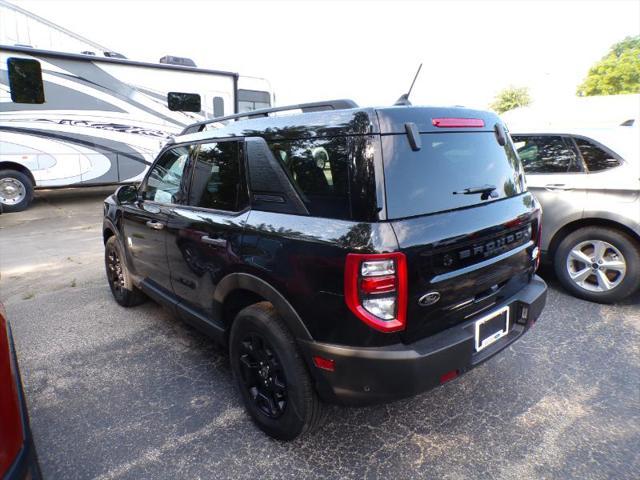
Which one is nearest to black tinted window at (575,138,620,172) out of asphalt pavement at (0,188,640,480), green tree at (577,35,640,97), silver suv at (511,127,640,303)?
silver suv at (511,127,640,303)

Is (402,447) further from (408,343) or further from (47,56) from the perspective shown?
(47,56)

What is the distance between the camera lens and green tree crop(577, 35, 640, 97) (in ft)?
98.2

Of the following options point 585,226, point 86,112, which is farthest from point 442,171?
point 86,112

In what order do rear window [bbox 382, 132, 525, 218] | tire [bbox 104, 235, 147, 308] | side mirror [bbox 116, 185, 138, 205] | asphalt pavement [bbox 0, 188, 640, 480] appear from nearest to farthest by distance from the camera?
rear window [bbox 382, 132, 525, 218], asphalt pavement [bbox 0, 188, 640, 480], side mirror [bbox 116, 185, 138, 205], tire [bbox 104, 235, 147, 308]

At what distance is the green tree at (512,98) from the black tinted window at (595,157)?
45706 millimetres

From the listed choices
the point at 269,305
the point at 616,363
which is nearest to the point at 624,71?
the point at 616,363

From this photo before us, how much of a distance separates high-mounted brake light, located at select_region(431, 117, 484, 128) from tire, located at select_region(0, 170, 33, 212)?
1013 cm

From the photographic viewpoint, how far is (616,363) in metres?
3.01

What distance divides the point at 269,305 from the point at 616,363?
2.68 meters

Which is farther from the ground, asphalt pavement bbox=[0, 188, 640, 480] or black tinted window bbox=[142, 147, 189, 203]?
black tinted window bbox=[142, 147, 189, 203]

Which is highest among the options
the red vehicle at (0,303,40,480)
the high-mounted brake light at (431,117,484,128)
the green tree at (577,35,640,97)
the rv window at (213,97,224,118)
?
the green tree at (577,35,640,97)

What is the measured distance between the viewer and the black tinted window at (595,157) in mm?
3869

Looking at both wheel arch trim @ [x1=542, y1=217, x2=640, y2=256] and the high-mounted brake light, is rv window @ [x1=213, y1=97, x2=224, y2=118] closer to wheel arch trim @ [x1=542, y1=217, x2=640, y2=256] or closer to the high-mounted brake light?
wheel arch trim @ [x1=542, y1=217, x2=640, y2=256]

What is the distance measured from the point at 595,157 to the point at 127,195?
456 cm
